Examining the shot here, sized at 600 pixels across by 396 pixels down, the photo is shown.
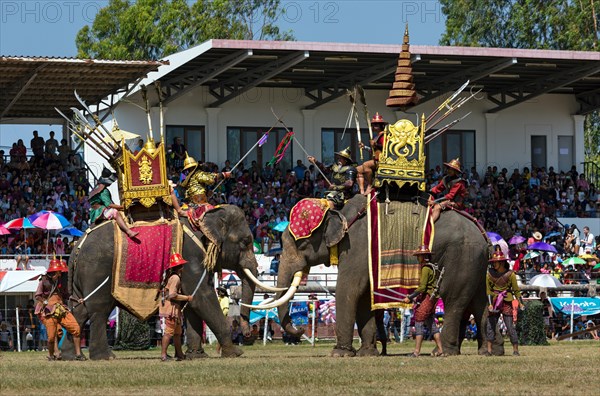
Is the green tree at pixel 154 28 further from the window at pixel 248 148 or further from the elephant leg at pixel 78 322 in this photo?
the elephant leg at pixel 78 322

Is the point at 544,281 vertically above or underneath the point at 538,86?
underneath

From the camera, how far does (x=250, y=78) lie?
4534 cm

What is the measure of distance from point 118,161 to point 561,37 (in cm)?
4773

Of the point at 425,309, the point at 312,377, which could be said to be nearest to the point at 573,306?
the point at 425,309

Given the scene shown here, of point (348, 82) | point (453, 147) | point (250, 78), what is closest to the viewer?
point (250, 78)

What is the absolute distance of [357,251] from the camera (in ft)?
71.9

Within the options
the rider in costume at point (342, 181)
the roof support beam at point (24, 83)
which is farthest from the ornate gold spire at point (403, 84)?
the rider in costume at point (342, 181)

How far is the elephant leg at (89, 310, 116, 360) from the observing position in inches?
861

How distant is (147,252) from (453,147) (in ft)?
95.1

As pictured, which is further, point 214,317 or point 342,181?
point 342,181

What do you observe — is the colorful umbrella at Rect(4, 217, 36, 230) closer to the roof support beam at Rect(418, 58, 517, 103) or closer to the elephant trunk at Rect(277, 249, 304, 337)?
the elephant trunk at Rect(277, 249, 304, 337)

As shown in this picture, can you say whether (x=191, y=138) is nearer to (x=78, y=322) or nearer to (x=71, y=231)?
(x=71, y=231)

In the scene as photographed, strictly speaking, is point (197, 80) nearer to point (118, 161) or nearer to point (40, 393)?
point (118, 161)

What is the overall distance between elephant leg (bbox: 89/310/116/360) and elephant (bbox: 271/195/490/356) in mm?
2640
